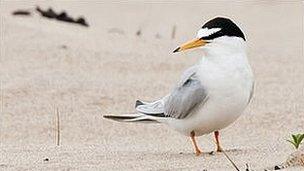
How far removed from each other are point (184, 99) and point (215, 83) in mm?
271

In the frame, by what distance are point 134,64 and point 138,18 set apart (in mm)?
4252

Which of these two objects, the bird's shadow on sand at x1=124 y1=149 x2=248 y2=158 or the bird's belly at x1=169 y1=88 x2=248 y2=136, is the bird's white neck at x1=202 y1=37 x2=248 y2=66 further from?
the bird's shadow on sand at x1=124 y1=149 x2=248 y2=158

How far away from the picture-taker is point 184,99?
586 cm

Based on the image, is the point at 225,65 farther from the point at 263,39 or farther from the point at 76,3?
the point at 76,3

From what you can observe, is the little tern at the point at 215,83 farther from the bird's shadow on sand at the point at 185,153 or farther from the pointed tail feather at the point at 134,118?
the pointed tail feather at the point at 134,118

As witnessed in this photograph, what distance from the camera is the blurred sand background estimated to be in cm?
570

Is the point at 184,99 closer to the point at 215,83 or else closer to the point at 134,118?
the point at 215,83

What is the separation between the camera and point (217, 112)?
5691 mm

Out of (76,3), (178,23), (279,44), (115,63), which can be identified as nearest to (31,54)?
(115,63)

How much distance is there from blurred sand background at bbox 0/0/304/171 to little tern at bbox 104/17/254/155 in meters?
0.21

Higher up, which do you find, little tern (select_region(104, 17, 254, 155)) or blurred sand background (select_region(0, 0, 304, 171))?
little tern (select_region(104, 17, 254, 155))

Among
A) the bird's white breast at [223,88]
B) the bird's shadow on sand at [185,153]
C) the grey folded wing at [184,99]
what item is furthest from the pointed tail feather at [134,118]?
the bird's white breast at [223,88]

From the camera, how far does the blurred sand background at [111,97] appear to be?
18.7ft

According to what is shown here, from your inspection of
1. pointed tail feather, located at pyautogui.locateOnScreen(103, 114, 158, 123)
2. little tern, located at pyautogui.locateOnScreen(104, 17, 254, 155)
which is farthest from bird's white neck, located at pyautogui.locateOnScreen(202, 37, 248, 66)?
pointed tail feather, located at pyautogui.locateOnScreen(103, 114, 158, 123)
